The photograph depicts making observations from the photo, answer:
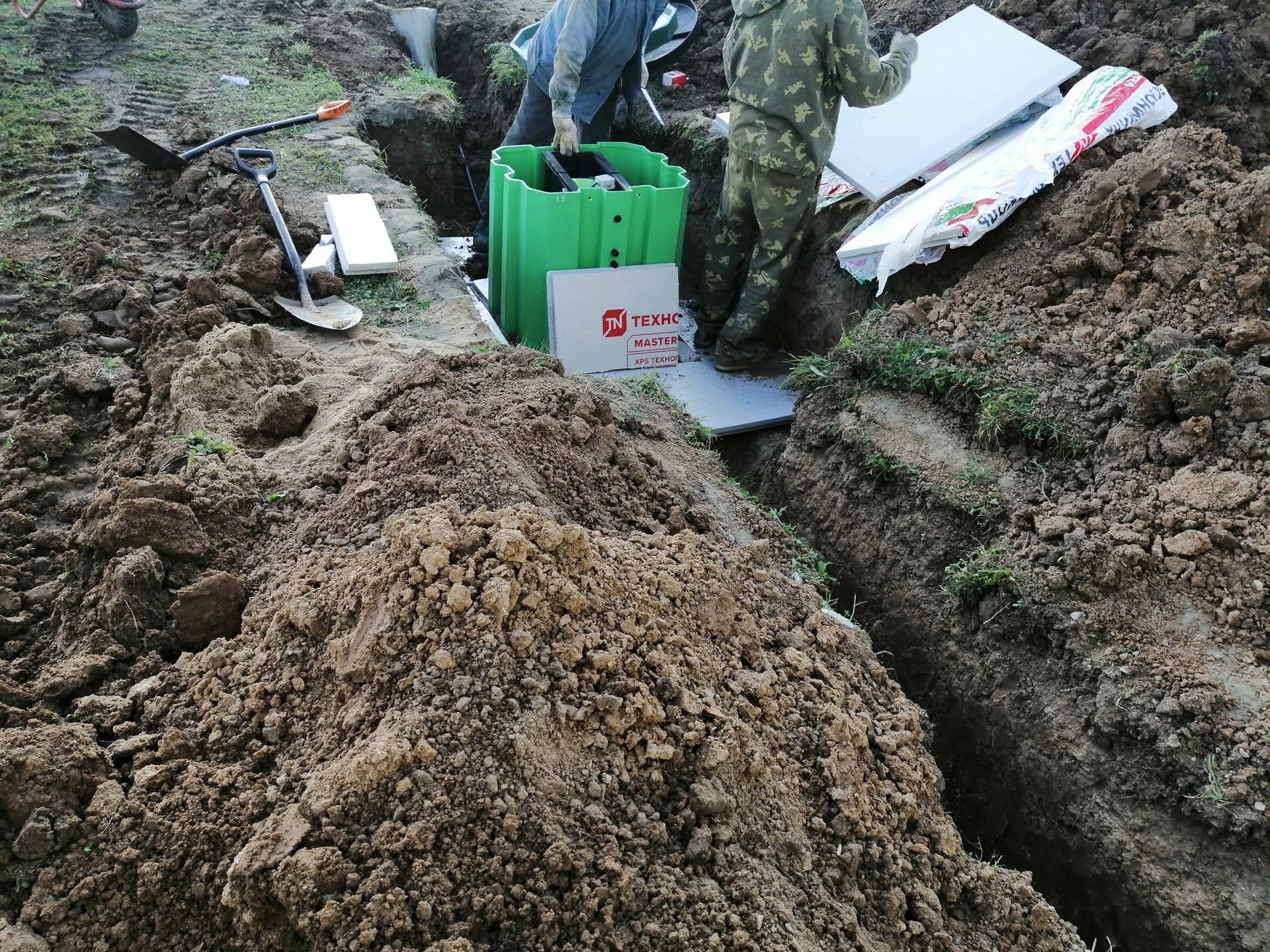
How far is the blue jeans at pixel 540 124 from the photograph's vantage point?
491 centimetres

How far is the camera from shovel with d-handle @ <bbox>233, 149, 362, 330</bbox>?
3.65 m

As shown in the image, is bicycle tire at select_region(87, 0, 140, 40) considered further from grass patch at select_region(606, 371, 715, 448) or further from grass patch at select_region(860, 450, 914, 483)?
grass patch at select_region(860, 450, 914, 483)

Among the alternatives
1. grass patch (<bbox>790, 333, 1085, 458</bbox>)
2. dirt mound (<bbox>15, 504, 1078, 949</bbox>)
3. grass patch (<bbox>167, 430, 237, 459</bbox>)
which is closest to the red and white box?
grass patch (<bbox>790, 333, 1085, 458</bbox>)

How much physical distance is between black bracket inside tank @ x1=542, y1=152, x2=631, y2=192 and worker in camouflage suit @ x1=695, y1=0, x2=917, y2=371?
65 centimetres

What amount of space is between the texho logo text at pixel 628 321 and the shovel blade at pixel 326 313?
4.10ft

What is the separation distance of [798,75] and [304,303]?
246cm

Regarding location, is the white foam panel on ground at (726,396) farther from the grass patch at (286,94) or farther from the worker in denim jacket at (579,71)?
the grass patch at (286,94)

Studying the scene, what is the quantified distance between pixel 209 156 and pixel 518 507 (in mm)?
3554

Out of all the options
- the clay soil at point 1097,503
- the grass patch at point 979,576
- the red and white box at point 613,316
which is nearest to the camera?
Result: the clay soil at point 1097,503

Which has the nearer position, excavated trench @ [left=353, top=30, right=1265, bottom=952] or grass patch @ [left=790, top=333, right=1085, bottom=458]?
excavated trench @ [left=353, top=30, right=1265, bottom=952]

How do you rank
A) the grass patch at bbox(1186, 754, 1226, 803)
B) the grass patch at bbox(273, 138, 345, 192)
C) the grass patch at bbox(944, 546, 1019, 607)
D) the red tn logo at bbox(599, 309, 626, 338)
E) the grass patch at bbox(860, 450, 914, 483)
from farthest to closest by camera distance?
the grass patch at bbox(273, 138, 345, 192)
the red tn logo at bbox(599, 309, 626, 338)
the grass patch at bbox(860, 450, 914, 483)
the grass patch at bbox(944, 546, 1019, 607)
the grass patch at bbox(1186, 754, 1226, 803)

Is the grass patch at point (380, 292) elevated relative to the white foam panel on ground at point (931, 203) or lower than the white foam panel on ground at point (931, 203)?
lower

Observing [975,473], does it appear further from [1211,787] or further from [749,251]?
[749,251]

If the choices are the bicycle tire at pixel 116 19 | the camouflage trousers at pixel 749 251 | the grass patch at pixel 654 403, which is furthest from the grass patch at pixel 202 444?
the bicycle tire at pixel 116 19
